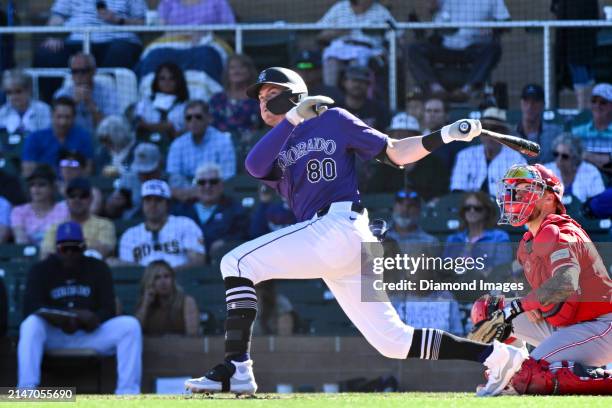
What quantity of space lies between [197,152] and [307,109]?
5290 millimetres

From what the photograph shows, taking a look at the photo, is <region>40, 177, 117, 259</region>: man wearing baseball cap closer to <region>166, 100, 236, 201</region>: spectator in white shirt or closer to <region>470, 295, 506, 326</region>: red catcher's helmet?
<region>166, 100, 236, 201</region>: spectator in white shirt

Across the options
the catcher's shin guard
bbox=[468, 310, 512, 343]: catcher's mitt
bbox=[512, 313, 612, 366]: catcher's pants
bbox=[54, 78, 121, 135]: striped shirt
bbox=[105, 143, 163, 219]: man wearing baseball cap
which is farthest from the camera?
bbox=[54, 78, 121, 135]: striped shirt

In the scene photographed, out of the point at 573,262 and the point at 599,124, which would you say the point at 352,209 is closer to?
the point at 573,262

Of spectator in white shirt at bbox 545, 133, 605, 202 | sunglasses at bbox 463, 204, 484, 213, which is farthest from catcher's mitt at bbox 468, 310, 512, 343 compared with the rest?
spectator in white shirt at bbox 545, 133, 605, 202

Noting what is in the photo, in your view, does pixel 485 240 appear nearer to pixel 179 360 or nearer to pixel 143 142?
pixel 179 360

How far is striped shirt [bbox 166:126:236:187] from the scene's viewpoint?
11.8m

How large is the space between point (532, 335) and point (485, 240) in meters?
3.09

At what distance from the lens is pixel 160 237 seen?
1114 centimetres

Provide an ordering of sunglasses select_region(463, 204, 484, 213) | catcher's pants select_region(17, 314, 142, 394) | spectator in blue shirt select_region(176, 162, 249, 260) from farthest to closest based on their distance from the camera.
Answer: spectator in blue shirt select_region(176, 162, 249, 260), sunglasses select_region(463, 204, 484, 213), catcher's pants select_region(17, 314, 142, 394)

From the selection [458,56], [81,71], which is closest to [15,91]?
[81,71]

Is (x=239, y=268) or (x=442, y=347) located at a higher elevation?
(x=239, y=268)

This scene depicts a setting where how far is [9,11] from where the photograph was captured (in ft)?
42.7

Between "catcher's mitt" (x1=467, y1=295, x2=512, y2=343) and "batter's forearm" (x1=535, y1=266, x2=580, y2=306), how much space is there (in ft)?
0.96

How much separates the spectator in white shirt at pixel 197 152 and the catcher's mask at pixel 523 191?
4942 mm
